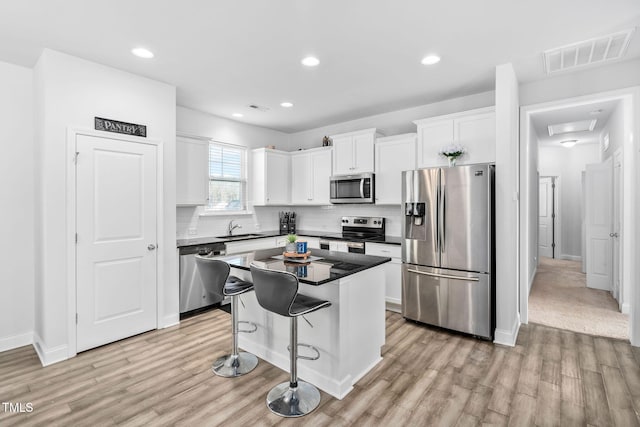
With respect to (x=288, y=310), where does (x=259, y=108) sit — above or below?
above

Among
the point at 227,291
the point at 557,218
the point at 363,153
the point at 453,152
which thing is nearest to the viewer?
the point at 227,291

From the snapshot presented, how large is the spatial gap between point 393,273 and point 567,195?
623 cm

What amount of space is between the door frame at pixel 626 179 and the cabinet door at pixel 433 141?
0.79m

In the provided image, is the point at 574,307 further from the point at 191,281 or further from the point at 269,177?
the point at 191,281

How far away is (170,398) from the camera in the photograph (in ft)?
7.73

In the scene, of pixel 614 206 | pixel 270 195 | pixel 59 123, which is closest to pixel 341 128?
pixel 270 195

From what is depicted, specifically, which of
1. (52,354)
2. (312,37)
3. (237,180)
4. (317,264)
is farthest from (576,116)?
(52,354)

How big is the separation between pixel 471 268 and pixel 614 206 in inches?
120

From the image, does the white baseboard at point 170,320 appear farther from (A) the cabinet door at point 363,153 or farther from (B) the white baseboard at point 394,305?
(A) the cabinet door at point 363,153

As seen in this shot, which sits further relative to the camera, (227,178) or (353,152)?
(227,178)

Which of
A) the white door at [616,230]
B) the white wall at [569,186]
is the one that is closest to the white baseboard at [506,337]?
the white door at [616,230]

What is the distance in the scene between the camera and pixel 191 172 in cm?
439

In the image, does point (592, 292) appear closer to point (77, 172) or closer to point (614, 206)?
point (614, 206)

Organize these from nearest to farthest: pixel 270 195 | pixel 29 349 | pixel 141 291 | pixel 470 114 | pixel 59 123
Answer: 1. pixel 59 123
2. pixel 29 349
3. pixel 141 291
4. pixel 470 114
5. pixel 270 195
